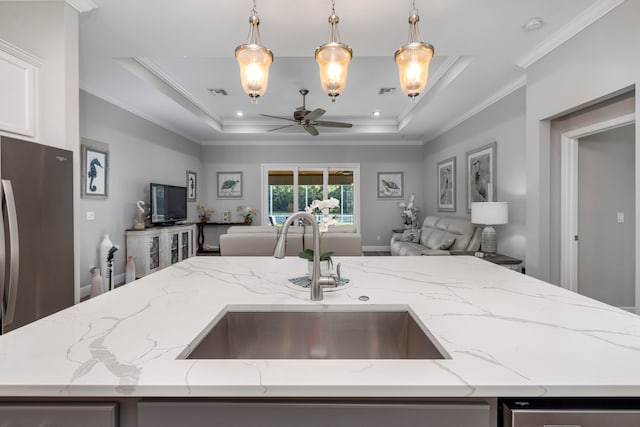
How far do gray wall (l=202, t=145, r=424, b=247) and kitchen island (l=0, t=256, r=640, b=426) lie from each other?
5.94m

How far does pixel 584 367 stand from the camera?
2.25 ft

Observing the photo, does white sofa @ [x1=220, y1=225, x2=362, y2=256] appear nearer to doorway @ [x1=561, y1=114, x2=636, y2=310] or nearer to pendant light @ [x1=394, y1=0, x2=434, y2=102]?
doorway @ [x1=561, y1=114, x2=636, y2=310]

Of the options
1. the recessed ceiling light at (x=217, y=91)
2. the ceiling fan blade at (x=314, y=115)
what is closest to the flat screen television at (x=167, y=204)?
the recessed ceiling light at (x=217, y=91)

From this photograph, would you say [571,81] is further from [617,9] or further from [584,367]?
[584,367]

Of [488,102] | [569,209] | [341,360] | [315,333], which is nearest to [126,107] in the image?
[315,333]

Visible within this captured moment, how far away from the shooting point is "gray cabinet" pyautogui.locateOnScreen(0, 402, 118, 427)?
64 cm

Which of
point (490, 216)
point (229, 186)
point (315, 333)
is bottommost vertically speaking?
point (315, 333)

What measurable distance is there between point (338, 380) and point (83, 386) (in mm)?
525

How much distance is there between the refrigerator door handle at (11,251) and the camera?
1.66 m

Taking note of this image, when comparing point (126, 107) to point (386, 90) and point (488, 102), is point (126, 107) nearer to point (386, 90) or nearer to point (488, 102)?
point (386, 90)

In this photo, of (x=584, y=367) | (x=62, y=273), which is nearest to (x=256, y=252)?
(x=62, y=273)

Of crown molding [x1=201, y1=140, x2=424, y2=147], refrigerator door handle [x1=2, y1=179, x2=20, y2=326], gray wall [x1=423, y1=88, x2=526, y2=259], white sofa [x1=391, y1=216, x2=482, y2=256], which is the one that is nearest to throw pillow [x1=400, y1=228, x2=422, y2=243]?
white sofa [x1=391, y1=216, x2=482, y2=256]

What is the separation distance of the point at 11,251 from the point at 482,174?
508 centimetres

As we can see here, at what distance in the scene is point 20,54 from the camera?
1.93 meters
